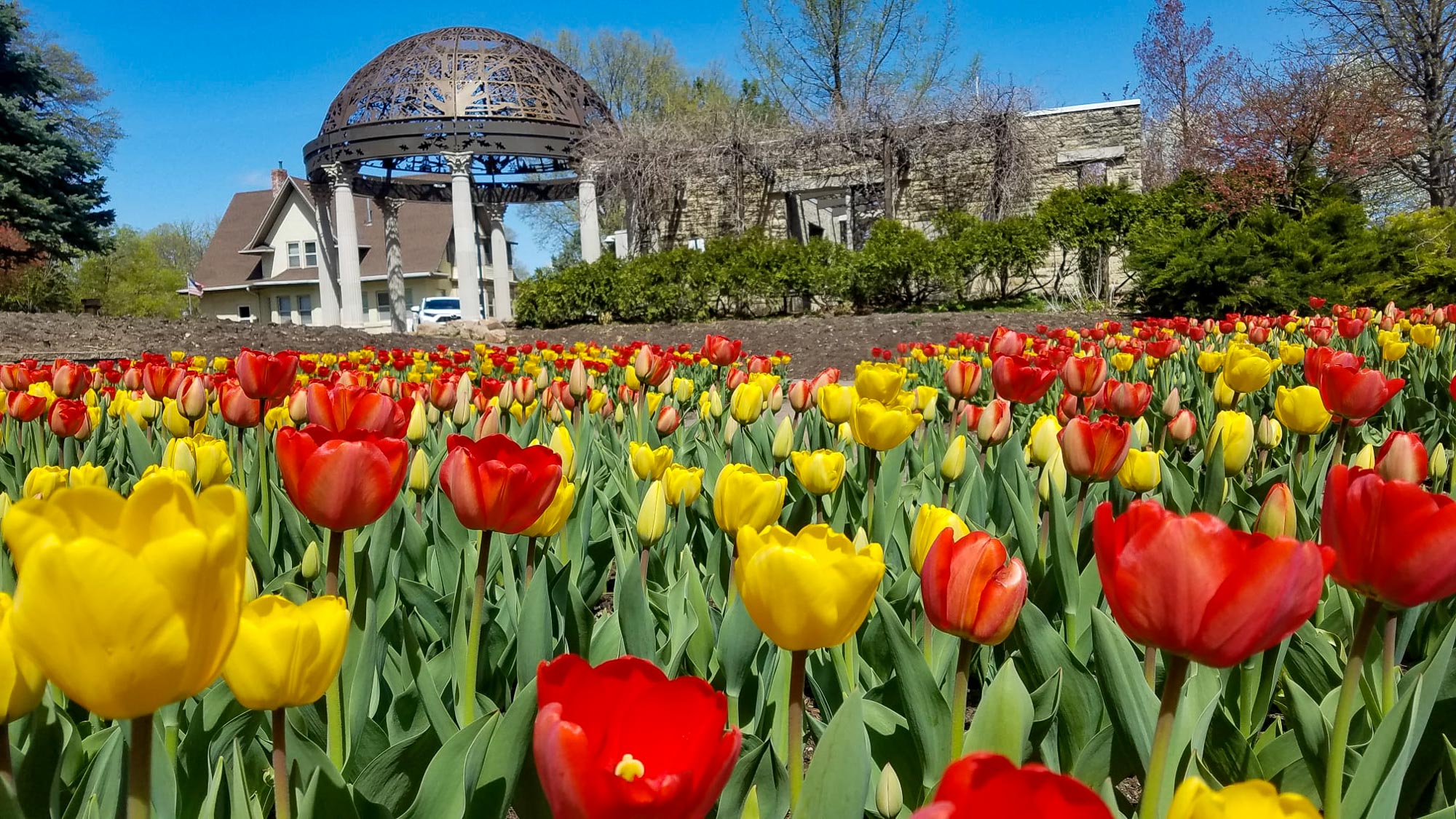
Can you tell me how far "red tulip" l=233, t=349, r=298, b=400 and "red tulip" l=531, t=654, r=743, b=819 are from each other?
1.81 m

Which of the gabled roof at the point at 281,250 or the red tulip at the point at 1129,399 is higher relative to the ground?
the gabled roof at the point at 281,250

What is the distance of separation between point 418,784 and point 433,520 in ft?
3.35

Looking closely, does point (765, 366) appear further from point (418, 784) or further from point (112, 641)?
point (112, 641)

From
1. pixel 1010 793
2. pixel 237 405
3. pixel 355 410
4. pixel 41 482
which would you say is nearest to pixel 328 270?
pixel 237 405

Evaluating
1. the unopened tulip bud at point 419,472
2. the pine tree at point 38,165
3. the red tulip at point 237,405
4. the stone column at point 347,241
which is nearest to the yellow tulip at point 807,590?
the unopened tulip bud at point 419,472

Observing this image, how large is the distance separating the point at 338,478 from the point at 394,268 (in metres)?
23.6

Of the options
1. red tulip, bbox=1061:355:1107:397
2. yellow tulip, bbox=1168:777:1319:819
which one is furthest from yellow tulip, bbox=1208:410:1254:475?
yellow tulip, bbox=1168:777:1319:819

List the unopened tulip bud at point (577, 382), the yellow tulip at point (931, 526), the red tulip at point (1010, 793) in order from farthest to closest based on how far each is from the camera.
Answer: the unopened tulip bud at point (577, 382) → the yellow tulip at point (931, 526) → the red tulip at point (1010, 793)

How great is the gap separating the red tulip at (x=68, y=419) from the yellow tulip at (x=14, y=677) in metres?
2.24

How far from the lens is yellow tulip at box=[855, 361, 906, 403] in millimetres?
2332

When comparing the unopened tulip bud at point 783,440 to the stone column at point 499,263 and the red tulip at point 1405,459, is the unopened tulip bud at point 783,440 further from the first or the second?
the stone column at point 499,263

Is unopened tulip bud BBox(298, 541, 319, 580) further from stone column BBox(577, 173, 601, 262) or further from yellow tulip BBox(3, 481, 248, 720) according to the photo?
stone column BBox(577, 173, 601, 262)

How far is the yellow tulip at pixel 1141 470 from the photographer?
6.18 feet

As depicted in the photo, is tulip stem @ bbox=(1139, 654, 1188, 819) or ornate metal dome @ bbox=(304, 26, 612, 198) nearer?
tulip stem @ bbox=(1139, 654, 1188, 819)
